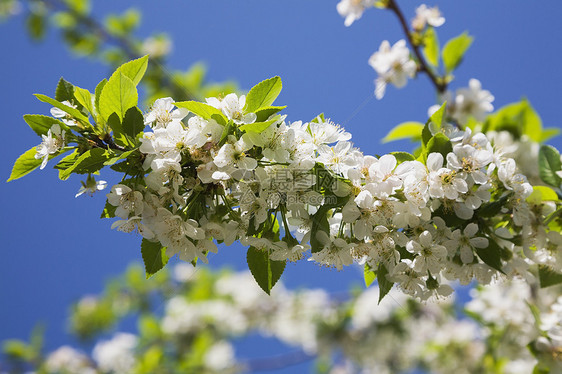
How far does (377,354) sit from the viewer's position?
17.0 feet

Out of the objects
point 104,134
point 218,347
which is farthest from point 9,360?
point 104,134

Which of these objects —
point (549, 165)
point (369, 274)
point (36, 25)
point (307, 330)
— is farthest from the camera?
point (307, 330)

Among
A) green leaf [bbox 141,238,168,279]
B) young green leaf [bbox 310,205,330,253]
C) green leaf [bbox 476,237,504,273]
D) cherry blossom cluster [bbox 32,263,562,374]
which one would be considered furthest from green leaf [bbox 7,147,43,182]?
cherry blossom cluster [bbox 32,263,562,374]

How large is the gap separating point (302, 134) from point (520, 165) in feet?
6.32

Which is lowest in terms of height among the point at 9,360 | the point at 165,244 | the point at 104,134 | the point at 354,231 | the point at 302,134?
the point at 354,231

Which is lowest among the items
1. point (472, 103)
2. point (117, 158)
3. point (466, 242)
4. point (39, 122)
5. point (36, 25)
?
point (466, 242)

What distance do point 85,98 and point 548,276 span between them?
1595mm

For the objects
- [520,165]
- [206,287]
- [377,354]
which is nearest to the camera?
[520,165]

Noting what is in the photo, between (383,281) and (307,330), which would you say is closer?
(383,281)

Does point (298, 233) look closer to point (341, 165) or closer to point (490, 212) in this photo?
point (341, 165)

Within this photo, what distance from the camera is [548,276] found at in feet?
5.06

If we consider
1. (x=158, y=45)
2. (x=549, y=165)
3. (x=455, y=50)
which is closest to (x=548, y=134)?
(x=455, y=50)

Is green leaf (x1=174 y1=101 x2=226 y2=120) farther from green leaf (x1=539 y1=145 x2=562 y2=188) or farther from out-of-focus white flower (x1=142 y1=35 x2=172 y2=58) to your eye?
out-of-focus white flower (x1=142 y1=35 x2=172 y2=58)

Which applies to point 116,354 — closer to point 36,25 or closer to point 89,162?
point 36,25
